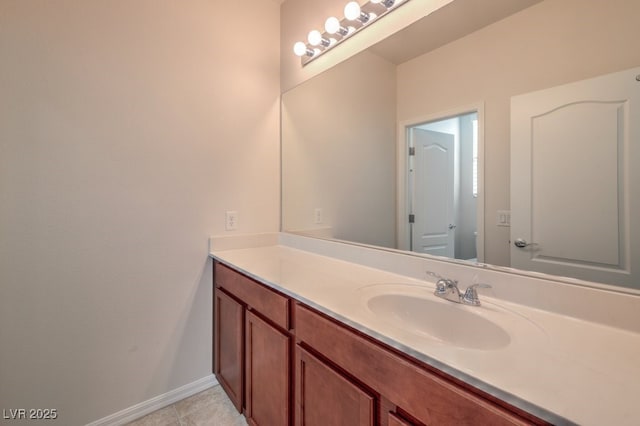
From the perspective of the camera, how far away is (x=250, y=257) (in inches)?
64.5

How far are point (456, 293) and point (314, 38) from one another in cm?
158

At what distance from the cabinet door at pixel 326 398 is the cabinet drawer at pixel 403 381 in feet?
0.15

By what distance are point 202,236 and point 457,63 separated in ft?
5.31

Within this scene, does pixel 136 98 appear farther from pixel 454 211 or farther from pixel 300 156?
pixel 454 211

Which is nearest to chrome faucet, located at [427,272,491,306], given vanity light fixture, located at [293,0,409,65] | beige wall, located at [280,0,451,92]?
beige wall, located at [280,0,451,92]

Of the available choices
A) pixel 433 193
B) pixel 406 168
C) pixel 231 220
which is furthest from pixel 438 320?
pixel 231 220

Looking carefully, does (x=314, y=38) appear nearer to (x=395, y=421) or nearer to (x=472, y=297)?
(x=472, y=297)

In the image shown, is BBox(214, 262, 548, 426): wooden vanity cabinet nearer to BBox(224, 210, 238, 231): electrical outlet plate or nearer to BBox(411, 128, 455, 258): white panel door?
BBox(224, 210, 238, 231): electrical outlet plate

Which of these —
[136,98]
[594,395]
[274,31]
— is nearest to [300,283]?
[594,395]

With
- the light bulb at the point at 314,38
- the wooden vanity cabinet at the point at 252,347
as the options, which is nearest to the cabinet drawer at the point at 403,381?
the wooden vanity cabinet at the point at 252,347

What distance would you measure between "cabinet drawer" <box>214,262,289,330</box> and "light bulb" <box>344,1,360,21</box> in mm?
1402

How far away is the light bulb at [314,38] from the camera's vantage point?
5.46 ft

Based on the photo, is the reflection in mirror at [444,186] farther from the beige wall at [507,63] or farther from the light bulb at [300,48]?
the light bulb at [300,48]

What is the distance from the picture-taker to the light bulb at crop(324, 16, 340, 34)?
153 centimetres
